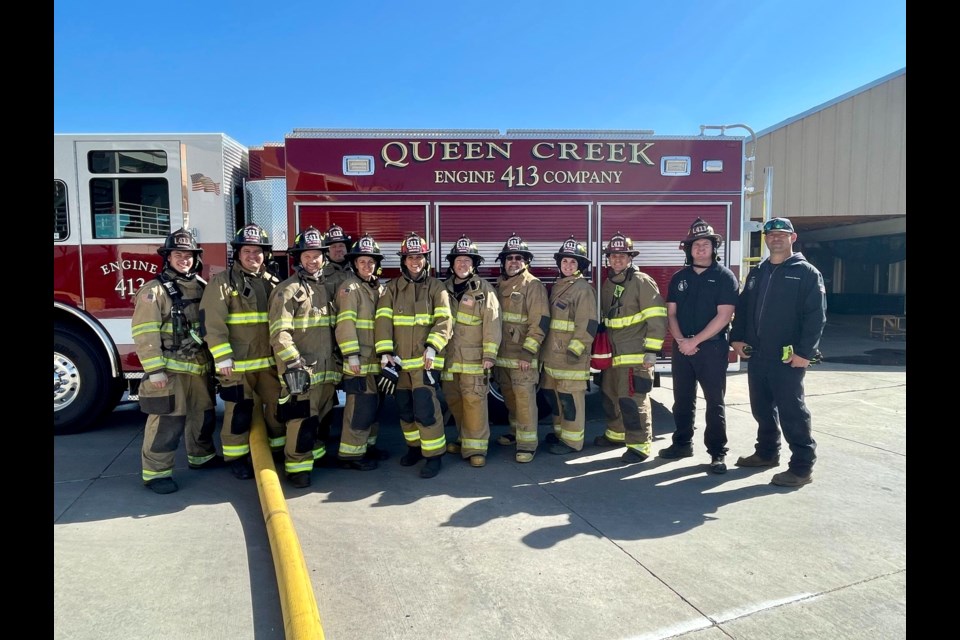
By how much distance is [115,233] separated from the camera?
5.14 meters

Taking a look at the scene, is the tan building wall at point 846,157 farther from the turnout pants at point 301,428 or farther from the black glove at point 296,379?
the black glove at point 296,379

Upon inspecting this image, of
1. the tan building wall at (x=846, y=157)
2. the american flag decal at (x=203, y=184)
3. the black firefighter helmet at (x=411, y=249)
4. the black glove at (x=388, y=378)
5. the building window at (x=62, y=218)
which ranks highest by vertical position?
the tan building wall at (x=846, y=157)

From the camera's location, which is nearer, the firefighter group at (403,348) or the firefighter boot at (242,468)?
the firefighter group at (403,348)

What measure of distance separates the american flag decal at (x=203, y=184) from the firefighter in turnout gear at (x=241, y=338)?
3.46ft

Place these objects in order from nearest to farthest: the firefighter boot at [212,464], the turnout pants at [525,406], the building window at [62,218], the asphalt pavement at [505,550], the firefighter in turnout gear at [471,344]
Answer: the asphalt pavement at [505,550] → the firefighter in turnout gear at [471,344] → the firefighter boot at [212,464] → the turnout pants at [525,406] → the building window at [62,218]

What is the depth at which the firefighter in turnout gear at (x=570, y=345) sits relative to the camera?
468 cm

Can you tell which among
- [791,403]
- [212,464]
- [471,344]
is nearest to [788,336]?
[791,403]

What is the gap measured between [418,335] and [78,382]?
3.36 metres

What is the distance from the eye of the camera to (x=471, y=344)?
4.57m

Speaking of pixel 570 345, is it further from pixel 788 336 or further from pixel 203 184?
pixel 203 184

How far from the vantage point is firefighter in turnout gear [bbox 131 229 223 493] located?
157 inches

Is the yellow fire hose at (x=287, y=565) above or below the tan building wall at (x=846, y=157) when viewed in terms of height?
below

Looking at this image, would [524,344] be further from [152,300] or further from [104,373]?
[104,373]

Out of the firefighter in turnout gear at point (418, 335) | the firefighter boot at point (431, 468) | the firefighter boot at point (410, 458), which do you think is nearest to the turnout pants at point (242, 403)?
the firefighter in turnout gear at point (418, 335)
